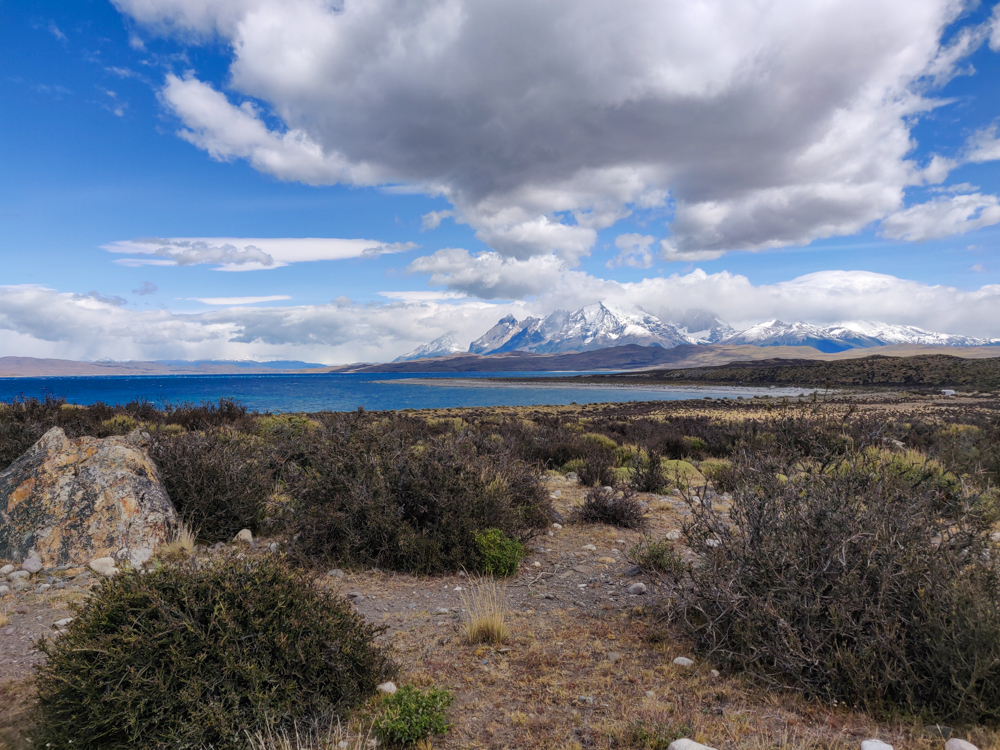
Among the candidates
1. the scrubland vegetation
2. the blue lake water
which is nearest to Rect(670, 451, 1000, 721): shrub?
the scrubland vegetation

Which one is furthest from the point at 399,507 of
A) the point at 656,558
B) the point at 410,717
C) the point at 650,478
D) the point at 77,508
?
the point at 650,478

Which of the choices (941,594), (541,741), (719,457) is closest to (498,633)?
(541,741)

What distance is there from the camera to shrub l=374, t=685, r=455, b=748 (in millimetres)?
3389

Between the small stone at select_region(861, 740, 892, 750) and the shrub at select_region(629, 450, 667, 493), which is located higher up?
the small stone at select_region(861, 740, 892, 750)

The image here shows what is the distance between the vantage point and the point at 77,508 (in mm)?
6648

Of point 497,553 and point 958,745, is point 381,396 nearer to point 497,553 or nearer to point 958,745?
point 497,553

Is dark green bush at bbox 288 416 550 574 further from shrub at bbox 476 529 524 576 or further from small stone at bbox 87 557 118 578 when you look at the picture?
small stone at bbox 87 557 118 578

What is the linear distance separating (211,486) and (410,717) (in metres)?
5.68

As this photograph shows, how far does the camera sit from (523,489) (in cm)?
853

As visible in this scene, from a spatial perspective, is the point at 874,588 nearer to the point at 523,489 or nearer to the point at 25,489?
the point at 523,489

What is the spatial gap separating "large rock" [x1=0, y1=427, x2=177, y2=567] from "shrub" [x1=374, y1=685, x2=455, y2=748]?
15.0ft

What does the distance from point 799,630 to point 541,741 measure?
81.4 inches

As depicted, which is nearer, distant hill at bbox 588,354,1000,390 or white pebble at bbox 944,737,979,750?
white pebble at bbox 944,737,979,750

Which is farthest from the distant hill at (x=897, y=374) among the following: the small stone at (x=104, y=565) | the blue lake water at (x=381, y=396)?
the small stone at (x=104, y=565)
